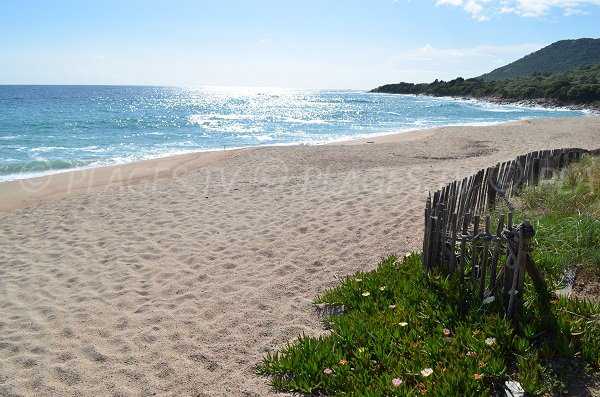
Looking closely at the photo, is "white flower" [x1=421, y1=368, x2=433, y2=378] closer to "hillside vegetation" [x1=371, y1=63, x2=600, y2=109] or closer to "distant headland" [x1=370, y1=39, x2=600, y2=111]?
"distant headland" [x1=370, y1=39, x2=600, y2=111]

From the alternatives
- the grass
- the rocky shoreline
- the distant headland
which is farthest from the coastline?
the distant headland

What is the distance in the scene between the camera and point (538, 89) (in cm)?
5991

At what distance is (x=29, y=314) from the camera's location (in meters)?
4.72

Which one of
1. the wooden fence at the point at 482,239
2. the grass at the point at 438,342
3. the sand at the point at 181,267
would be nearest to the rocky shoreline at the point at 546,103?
the sand at the point at 181,267

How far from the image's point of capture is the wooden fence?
3.46 meters

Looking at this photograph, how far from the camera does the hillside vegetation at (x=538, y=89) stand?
50.6m

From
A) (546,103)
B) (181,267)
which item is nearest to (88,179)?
(181,267)

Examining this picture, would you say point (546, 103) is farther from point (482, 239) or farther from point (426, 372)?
point (426, 372)

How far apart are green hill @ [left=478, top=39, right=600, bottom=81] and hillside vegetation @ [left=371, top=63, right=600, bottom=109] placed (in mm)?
37825

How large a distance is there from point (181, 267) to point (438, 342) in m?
3.46

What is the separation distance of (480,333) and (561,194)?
3.49m

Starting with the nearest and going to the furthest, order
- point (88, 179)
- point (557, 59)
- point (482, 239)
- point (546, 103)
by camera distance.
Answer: point (482, 239) → point (88, 179) → point (546, 103) → point (557, 59)

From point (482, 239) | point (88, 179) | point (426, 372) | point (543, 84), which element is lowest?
point (88, 179)

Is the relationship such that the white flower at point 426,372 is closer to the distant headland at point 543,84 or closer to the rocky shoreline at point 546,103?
the rocky shoreline at point 546,103
